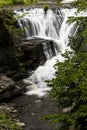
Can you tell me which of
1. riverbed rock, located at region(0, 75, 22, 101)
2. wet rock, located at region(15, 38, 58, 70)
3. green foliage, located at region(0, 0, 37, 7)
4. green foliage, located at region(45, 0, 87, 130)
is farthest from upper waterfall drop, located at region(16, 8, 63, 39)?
green foliage, located at region(45, 0, 87, 130)

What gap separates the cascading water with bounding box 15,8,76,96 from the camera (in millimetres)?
22337

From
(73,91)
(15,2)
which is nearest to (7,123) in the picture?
(73,91)

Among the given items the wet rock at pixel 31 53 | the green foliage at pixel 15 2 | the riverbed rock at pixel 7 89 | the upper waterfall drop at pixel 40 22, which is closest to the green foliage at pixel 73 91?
the riverbed rock at pixel 7 89

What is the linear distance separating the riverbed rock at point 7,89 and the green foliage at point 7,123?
2.20 m

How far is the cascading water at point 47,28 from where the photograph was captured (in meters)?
22.3

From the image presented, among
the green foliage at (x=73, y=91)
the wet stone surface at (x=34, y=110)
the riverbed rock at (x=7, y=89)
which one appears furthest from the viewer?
the riverbed rock at (x=7, y=89)

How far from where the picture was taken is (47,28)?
2614cm

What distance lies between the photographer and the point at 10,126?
14.1 meters

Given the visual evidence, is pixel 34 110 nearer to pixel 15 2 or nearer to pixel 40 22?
pixel 40 22

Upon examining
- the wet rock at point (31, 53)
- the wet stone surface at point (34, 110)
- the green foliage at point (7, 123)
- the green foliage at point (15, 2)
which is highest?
the green foliage at point (15, 2)

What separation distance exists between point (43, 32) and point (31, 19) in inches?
51.2

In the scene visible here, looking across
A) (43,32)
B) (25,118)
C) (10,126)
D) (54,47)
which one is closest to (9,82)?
(25,118)

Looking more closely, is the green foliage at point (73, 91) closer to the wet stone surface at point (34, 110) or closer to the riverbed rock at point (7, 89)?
the wet stone surface at point (34, 110)

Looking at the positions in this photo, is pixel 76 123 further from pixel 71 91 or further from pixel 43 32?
pixel 43 32
